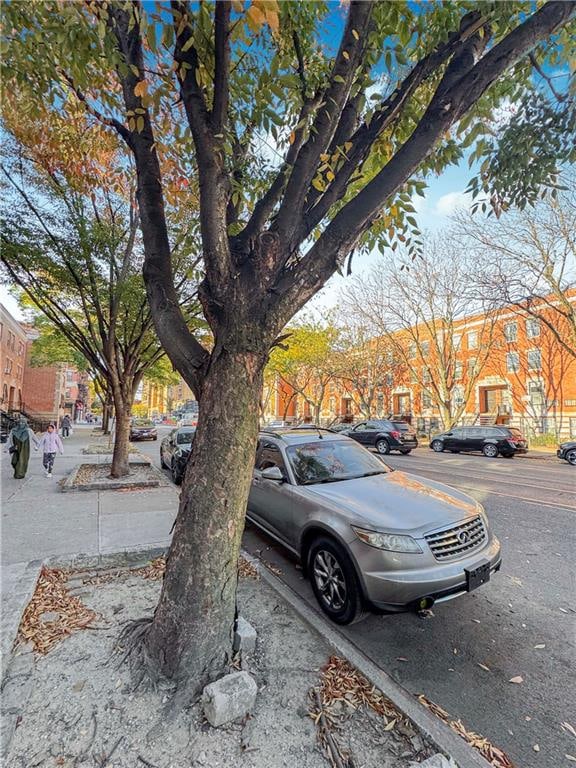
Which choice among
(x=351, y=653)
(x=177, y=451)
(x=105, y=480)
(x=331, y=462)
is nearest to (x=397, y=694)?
(x=351, y=653)

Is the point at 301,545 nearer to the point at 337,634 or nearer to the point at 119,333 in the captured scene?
the point at 337,634

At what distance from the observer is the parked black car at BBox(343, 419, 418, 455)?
1970 cm

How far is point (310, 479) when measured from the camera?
447 centimetres

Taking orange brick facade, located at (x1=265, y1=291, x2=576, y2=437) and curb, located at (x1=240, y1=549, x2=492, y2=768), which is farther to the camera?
orange brick facade, located at (x1=265, y1=291, x2=576, y2=437)

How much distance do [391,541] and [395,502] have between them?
0.60 m

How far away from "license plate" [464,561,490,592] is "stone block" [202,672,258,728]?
6.24ft

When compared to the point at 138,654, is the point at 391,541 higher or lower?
higher

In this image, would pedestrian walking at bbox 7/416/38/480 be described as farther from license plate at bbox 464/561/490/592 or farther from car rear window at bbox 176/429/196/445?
license plate at bbox 464/561/490/592

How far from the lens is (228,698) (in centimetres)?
219

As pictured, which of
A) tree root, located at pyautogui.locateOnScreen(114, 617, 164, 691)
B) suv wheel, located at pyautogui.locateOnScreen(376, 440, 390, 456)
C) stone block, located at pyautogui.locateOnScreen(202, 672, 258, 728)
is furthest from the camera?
suv wheel, located at pyautogui.locateOnScreen(376, 440, 390, 456)

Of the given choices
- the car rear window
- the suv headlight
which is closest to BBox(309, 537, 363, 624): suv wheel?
the suv headlight

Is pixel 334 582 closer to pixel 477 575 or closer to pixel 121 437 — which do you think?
pixel 477 575

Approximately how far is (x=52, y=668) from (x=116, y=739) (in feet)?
2.88

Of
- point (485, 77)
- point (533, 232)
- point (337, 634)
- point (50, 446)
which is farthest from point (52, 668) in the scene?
point (533, 232)
